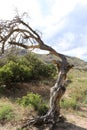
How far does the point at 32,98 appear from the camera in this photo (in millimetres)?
12094

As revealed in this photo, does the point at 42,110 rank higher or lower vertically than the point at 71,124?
higher

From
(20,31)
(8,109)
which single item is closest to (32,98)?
(8,109)

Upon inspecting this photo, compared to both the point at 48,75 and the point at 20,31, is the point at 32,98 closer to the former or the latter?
the point at 20,31

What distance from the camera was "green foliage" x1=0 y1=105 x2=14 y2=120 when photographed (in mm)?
10945

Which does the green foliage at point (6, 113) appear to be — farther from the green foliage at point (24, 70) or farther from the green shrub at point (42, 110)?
the green foliage at point (24, 70)

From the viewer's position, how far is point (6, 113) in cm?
1118

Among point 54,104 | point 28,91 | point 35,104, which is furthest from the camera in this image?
point 28,91

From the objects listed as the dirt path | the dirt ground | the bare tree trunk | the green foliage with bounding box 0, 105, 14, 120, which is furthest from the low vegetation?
the bare tree trunk

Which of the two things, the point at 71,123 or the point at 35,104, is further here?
the point at 35,104

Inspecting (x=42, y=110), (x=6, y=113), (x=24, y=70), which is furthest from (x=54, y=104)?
(x=24, y=70)

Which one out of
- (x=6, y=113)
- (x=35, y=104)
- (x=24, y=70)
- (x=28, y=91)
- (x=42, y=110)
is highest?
(x=24, y=70)

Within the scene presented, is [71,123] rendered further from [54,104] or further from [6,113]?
[6,113]

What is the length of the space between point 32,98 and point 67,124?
1.83 meters

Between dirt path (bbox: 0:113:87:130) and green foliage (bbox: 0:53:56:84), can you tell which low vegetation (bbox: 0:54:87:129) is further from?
dirt path (bbox: 0:113:87:130)
